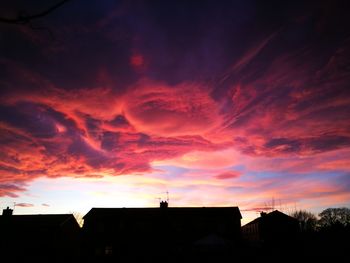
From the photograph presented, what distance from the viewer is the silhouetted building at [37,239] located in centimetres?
4003

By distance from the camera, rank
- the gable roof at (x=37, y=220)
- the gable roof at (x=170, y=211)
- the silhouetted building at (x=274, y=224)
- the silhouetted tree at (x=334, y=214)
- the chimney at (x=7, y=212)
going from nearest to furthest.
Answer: the gable roof at (x=37, y=220) → the gable roof at (x=170, y=211) → the chimney at (x=7, y=212) → the silhouetted building at (x=274, y=224) → the silhouetted tree at (x=334, y=214)

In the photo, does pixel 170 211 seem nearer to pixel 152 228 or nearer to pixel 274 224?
pixel 152 228

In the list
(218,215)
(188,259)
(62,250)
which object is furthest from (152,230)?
(188,259)

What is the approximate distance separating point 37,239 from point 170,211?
64.6 ft


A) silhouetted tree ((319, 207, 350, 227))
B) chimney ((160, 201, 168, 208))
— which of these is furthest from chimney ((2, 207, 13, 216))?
silhouetted tree ((319, 207, 350, 227))

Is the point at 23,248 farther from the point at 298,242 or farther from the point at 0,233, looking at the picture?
the point at 298,242

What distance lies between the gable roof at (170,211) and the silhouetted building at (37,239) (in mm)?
4819

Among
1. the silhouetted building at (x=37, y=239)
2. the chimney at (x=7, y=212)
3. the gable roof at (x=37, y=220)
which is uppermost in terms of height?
the chimney at (x=7, y=212)

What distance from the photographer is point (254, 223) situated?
63344mm

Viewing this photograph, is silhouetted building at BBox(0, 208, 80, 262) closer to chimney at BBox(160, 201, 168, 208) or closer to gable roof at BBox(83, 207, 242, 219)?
gable roof at BBox(83, 207, 242, 219)

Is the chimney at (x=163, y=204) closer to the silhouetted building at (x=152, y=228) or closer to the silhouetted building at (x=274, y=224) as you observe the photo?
the silhouetted building at (x=152, y=228)

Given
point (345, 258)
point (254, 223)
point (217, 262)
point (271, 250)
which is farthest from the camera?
point (254, 223)

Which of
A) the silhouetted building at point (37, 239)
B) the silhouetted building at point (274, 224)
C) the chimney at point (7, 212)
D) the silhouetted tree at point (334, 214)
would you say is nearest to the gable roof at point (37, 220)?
the silhouetted building at point (37, 239)

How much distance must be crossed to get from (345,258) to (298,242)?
3.45m
